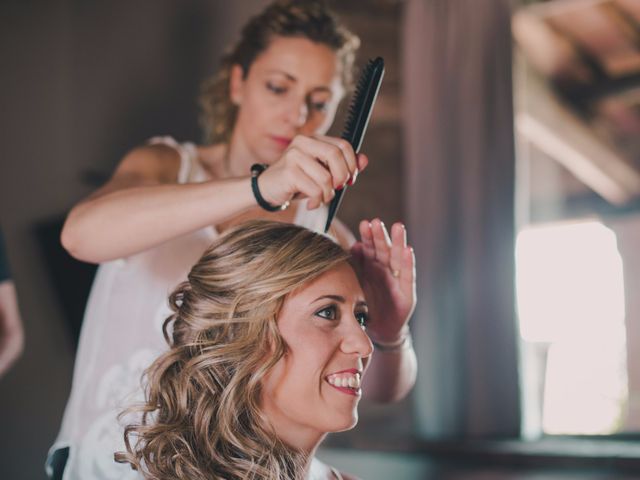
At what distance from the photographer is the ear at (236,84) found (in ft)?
4.88

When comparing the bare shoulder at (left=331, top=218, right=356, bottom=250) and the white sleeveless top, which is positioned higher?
the bare shoulder at (left=331, top=218, right=356, bottom=250)

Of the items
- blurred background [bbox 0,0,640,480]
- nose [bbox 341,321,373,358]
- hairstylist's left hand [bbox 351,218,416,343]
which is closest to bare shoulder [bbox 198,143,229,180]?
hairstylist's left hand [bbox 351,218,416,343]

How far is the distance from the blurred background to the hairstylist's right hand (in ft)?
5.24

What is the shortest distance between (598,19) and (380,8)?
121cm

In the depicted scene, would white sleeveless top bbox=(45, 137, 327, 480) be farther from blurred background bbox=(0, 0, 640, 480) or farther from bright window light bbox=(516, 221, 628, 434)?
bright window light bbox=(516, 221, 628, 434)

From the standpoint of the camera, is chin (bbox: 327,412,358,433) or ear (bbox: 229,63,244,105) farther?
ear (bbox: 229,63,244,105)

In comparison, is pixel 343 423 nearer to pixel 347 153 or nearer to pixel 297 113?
pixel 347 153

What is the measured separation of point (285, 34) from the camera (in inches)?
55.6

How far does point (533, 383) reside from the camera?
129 inches

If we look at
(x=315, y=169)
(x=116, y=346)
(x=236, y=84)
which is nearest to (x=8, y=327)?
(x=116, y=346)

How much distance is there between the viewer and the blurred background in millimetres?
2438

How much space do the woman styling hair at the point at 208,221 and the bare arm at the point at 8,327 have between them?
423 millimetres

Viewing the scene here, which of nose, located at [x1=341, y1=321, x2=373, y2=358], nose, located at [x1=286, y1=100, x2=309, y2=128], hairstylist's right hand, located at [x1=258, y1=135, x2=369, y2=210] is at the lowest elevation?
nose, located at [x1=341, y1=321, x2=373, y2=358]

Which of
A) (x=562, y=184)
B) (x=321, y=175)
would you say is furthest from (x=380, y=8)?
(x=321, y=175)
